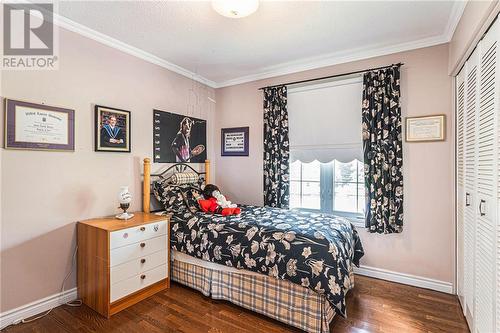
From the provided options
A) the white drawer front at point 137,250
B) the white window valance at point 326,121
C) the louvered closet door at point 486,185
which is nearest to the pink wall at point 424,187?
the white window valance at point 326,121

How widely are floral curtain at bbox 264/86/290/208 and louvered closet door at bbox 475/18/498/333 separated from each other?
6.89 ft

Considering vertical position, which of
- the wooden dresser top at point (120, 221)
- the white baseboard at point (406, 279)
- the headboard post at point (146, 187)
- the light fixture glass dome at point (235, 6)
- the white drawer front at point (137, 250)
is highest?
the light fixture glass dome at point (235, 6)

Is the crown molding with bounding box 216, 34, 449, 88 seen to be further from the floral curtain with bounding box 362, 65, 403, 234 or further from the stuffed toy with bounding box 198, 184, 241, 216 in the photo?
the stuffed toy with bounding box 198, 184, 241, 216

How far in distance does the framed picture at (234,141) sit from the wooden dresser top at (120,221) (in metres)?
1.72

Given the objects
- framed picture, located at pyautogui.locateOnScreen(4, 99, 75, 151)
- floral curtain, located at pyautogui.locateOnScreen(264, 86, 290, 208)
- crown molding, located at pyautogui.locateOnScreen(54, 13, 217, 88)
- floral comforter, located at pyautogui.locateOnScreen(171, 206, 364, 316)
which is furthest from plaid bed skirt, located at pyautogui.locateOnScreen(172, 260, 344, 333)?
crown molding, located at pyautogui.locateOnScreen(54, 13, 217, 88)

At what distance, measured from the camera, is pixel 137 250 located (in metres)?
2.40

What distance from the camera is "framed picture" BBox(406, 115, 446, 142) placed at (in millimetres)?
2693

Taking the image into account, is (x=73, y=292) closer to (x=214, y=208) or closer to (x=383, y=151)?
(x=214, y=208)

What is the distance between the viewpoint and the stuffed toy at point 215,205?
9.73 ft

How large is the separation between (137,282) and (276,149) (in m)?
2.34

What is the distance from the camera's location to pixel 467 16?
6.61 ft

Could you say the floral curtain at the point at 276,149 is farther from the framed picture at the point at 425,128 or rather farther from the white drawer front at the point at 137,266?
the white drawer front at the point at 137,266

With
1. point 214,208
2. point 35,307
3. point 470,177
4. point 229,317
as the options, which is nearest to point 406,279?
point 470,177

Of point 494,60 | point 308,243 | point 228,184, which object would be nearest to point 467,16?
point 494,60
